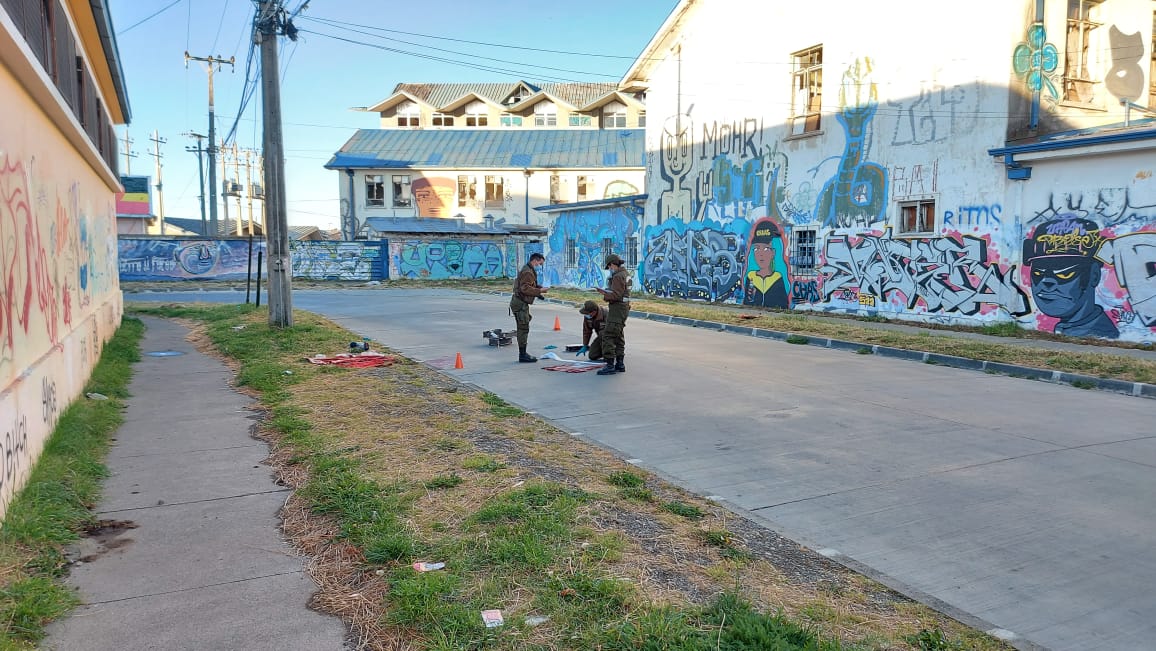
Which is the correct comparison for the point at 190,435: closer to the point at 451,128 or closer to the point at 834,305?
the point at 834,305

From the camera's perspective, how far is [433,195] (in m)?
47.9

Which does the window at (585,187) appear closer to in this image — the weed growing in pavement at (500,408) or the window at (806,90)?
the window at (806,90)

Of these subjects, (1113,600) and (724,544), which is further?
(724,544)

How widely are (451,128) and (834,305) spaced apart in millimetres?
37141

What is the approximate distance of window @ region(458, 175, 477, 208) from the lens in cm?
4791

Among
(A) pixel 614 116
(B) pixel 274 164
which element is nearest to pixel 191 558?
(B) pixel 274 164

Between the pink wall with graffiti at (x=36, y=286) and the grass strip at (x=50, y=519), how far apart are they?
0.13m

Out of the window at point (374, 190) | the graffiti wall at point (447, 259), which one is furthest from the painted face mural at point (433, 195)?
the graffiti wall at point (447, 259)

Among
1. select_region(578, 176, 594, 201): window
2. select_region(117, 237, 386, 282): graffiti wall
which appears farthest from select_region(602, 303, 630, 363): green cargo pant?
select_region(578, 176, 594, 201): window

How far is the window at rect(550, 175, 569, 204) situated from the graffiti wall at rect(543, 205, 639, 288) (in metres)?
11.3

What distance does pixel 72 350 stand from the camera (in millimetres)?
8438

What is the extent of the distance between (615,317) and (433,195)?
126ft

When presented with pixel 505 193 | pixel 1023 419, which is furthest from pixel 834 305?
pixel 505 193

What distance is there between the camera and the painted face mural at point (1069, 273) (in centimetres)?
1508
